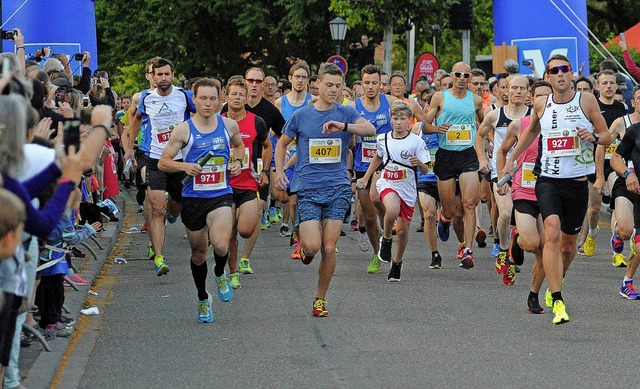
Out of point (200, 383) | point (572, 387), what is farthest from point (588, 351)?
point (200, 383)

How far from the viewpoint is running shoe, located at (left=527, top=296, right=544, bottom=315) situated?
35.3 ft

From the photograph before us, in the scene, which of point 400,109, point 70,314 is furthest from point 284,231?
point 70,314

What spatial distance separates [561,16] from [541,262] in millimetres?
15013

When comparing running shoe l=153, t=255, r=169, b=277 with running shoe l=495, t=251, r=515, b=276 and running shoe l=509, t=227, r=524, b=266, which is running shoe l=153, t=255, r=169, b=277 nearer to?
running shoe l=495, t=251, r=515, b=276

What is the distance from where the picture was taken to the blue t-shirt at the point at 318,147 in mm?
11027

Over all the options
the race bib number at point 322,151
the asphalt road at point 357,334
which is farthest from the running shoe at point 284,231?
the race bib number at point 322,151

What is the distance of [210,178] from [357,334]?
5.62 feet

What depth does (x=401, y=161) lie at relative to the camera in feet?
43.5

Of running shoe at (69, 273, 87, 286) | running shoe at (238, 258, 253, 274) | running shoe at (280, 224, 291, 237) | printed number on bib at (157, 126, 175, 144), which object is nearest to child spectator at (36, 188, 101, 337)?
running shoe at (69, 273, 87, 286)

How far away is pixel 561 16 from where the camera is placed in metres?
25.2

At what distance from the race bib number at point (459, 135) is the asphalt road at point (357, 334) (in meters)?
1.25

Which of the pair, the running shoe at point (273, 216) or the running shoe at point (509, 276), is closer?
the running shoe at point (509, 276)

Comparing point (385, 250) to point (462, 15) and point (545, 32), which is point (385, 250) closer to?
point (545, 32)

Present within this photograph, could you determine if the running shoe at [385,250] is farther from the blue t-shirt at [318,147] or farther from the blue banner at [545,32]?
the blue banner at [545,32]
